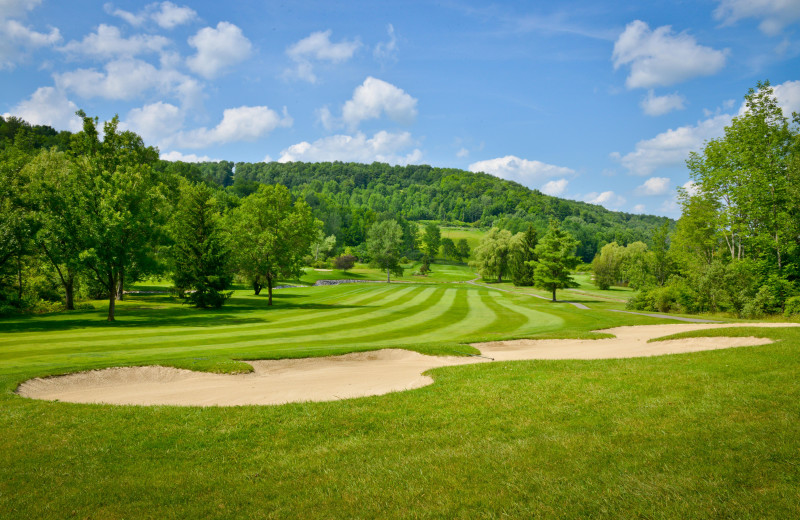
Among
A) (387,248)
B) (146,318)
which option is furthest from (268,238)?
(387,248)

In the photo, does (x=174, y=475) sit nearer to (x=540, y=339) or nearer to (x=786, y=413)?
(x=786, y=413)

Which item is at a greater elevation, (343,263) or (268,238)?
(268,238)

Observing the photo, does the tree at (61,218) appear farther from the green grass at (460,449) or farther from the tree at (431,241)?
the tree at (431,241)

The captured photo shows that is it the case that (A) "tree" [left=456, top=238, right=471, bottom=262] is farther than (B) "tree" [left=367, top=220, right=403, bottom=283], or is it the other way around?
(A) "tree" [left=456, top=238, right=471, bottom=262]

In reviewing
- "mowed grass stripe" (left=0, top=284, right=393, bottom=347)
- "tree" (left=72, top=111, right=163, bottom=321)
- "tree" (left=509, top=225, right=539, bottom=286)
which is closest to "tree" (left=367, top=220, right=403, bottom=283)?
"tree" (left=509, top=225, right=539, bottom=286)

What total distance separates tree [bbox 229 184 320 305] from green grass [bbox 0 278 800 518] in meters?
24.9

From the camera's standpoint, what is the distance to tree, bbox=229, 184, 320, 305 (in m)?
37.4

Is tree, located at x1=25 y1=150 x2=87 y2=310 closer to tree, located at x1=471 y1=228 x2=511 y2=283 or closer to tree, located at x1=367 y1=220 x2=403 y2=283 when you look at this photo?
tree, located at x1=367 y1=220 x2=403 y2=283

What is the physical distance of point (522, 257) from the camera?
78.8 metres

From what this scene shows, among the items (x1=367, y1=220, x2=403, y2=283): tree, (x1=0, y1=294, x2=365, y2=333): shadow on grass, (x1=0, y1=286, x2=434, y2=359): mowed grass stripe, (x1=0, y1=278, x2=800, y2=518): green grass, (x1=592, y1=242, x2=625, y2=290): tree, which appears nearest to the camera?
(x1=0, y1=278, x2=800, y2=518): green grass

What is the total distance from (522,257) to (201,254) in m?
59.9

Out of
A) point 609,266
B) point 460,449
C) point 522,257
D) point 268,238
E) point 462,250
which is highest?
point 462,250

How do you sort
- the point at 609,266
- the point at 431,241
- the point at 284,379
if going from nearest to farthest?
the point at 284,379
the point at 609,266
the point at 431,241

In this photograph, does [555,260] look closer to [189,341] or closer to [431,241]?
[189,341]
